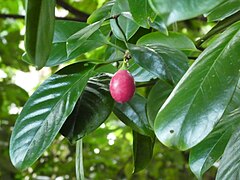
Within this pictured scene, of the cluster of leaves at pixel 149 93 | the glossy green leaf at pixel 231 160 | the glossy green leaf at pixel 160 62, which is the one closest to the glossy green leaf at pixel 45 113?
the cluster of leaves at pixel 149 93

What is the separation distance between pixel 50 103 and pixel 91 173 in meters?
1.11

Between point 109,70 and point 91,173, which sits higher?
point 109,70

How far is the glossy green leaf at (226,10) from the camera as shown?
0.71 meters

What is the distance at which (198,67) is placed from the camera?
1.88 ft

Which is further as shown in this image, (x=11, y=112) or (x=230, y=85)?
(x=11, y=112)

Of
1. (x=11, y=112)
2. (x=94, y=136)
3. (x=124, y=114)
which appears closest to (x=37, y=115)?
(x=124, y=114)

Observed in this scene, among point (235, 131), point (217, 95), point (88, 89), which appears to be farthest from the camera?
point (88, 89)

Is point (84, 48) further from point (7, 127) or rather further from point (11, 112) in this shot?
point (11, 112)

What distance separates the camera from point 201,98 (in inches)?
21.4

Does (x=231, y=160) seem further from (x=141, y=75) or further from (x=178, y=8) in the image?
(x=178, y=8)

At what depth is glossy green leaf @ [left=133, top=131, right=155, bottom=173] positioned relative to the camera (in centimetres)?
86

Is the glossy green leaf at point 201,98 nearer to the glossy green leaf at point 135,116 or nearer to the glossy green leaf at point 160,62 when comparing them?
the glossy green leaf at point 160,62

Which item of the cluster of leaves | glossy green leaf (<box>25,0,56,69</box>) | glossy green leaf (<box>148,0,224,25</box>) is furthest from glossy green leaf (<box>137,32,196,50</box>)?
glossy green leaf (<box>148,0,224,25</box>)

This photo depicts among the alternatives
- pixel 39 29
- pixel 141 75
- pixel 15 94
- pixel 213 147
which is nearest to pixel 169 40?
pixel 141 75
